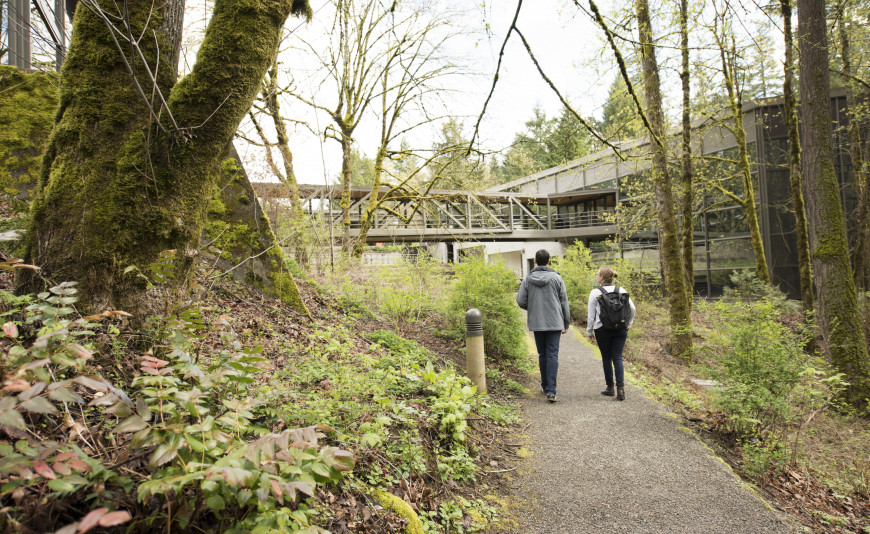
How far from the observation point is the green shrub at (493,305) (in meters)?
7.91

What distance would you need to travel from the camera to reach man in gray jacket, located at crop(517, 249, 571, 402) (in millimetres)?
6250

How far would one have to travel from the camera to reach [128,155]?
2.98 meters

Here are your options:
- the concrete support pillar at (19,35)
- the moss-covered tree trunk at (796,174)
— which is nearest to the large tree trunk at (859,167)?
the moss-covered tree trunk at (796,174)

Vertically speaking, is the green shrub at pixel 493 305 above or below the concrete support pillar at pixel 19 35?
below

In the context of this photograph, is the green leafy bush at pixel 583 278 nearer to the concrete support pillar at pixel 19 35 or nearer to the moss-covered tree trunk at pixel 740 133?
the moss-covered tree trunk at pixel 740 133

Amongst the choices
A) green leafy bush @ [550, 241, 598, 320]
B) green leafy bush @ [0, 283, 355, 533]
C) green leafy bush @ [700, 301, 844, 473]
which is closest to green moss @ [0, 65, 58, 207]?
green leafy bush @ [0, 283, 355, 533]

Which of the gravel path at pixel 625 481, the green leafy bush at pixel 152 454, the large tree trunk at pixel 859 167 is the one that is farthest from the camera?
the large tree trunk at pixel 859 167

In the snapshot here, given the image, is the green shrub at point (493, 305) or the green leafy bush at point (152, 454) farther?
the green shrub at point (493, 305)

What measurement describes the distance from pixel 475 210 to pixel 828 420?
21767 millimetres

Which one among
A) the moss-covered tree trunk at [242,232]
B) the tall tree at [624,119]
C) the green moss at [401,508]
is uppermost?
the tall tree at [624,119]

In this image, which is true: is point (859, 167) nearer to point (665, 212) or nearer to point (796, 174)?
point (796, 174)

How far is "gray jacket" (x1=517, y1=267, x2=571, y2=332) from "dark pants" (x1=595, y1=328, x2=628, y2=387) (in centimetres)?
51

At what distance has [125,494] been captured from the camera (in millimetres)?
1714

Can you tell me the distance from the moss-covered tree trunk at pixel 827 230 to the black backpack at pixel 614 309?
437cm
